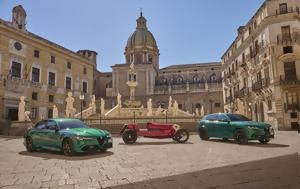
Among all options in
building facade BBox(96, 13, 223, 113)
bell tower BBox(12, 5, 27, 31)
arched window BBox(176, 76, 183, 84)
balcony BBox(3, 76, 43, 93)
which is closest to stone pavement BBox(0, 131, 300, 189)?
balcony BBox(3, 76, 43, 93)

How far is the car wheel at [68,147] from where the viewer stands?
796 centimetres

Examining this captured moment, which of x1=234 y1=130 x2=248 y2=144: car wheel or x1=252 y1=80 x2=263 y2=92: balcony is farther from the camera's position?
x1=252 y1=80 x2=263 y2=92: balcony

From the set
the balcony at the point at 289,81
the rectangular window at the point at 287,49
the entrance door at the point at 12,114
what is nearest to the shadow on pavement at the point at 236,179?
the balcony at the point at 289,81

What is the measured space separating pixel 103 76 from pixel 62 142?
55.8 metres

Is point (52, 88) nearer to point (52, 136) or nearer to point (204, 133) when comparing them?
point (204, 133)

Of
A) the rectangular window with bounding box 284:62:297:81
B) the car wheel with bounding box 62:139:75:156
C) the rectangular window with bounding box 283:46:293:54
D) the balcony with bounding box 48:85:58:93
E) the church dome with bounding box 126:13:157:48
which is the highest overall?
the church dome with bounding box 126:13:157:48

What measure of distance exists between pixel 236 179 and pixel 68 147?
560 cm

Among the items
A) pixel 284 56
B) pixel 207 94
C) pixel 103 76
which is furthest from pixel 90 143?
pixel 103 76

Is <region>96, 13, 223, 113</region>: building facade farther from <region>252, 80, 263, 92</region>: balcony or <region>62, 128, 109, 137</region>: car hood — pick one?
<region>62, 128, 109, 137</region>: car hood

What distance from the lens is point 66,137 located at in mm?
8164

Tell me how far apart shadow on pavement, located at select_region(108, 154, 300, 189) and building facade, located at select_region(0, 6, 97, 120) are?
26.1 m

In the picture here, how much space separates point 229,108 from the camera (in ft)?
132

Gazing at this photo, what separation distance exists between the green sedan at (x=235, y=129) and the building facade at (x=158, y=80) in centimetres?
3706

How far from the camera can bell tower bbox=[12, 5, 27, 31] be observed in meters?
29.4
